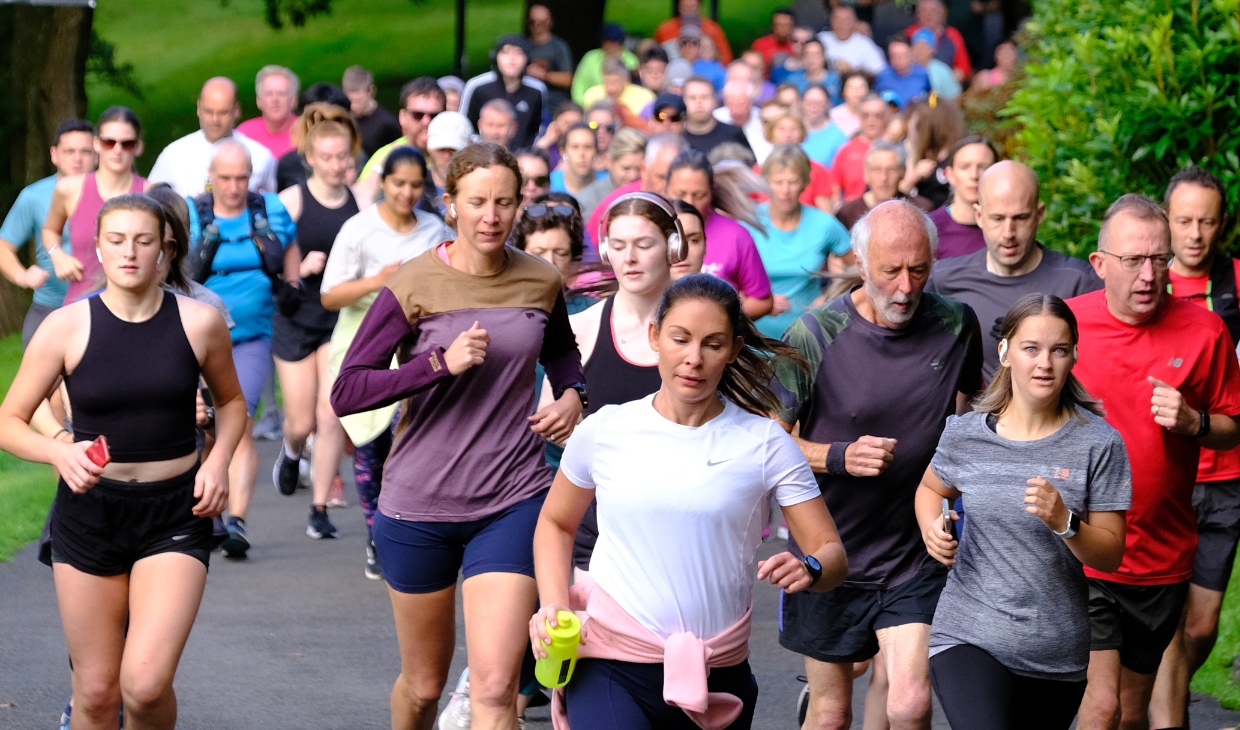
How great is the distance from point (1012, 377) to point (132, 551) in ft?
9.18

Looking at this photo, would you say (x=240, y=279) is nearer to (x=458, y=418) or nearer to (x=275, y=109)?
(x=275, y=109)

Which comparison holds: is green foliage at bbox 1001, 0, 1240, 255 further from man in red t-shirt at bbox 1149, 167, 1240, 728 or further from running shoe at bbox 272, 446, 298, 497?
running shoe at bbox 272, 446, 298, 497

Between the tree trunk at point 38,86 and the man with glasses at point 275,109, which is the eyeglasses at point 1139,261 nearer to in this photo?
the man with glasses at point 275,109

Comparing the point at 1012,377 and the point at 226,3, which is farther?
the point at 226,3

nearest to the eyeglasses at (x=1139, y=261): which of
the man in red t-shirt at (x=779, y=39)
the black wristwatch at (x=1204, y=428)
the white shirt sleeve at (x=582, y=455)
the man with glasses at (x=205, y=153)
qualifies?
the black wristwatch at (x=1204, y=428)

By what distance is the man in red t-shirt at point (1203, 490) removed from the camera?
642cm

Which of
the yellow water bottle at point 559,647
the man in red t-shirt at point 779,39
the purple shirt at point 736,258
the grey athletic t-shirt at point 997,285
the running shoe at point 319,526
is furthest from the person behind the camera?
the man in red t-shirt at point 779,39

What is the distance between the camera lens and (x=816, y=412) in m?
5.70

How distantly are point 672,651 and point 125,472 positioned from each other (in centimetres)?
210

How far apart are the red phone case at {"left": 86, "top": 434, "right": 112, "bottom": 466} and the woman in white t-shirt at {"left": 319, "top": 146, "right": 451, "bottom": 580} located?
3621mm

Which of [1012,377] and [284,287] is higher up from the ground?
[1012,377]

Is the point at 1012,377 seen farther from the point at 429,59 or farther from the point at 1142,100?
the point at 429,59

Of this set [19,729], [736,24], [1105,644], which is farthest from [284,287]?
[736,24]

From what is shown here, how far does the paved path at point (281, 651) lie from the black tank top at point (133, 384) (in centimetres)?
182
